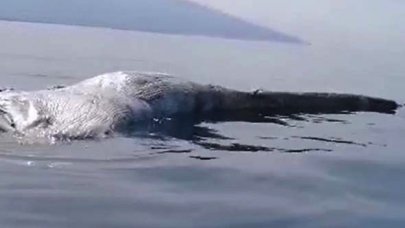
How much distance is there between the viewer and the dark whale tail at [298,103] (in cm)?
732

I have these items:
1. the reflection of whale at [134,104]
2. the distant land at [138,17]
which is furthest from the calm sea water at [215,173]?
the distant land at [138,17]

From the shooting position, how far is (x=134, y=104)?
251 inches

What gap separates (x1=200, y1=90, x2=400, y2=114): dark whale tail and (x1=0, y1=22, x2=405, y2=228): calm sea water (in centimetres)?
22

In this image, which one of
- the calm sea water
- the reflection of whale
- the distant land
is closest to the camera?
the calm sea water

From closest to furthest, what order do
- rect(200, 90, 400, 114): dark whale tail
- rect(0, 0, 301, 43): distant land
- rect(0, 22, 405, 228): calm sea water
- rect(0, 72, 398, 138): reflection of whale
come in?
rect(0, 22, 405, 228): calm sea water < rect(0, 72, 398, 138): reflection of whale < rect(200, 90, 400, 114): dark whale tail < rect(0, 0, 301, 43): distant land

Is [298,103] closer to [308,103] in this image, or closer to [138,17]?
[308,103]

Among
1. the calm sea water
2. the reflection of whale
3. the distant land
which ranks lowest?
the calm sea water

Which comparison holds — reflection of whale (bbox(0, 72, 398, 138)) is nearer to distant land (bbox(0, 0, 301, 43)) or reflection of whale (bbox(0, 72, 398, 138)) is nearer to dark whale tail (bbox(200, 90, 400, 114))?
dark whale tail (bbox(200, 90, 400, 114))

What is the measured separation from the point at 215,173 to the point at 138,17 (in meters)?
8.24

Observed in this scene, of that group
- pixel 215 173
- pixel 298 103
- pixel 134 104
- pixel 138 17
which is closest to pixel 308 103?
pixel 298 103

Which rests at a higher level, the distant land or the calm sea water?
the distant land

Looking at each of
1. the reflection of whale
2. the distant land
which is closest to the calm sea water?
the reflection of whale

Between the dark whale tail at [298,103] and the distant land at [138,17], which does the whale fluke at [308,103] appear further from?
the distant land at [138,17]

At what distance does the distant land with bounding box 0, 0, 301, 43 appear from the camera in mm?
12547
